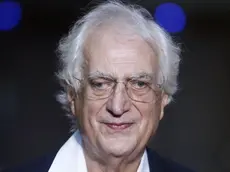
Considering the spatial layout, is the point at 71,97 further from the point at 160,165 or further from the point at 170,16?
the point at 170,16

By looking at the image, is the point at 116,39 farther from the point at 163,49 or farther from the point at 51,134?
A: the point at 51,134

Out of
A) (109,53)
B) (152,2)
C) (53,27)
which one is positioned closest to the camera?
(109,53)

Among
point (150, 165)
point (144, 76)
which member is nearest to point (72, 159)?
point (150, 165)

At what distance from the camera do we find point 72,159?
61.4 inches

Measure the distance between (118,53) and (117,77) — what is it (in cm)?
7

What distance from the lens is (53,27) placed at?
3375 millimetres

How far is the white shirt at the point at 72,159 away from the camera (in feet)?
5.08

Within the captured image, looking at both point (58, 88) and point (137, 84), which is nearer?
point (137, 84)

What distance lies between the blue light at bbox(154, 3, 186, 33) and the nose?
4.84 ft
